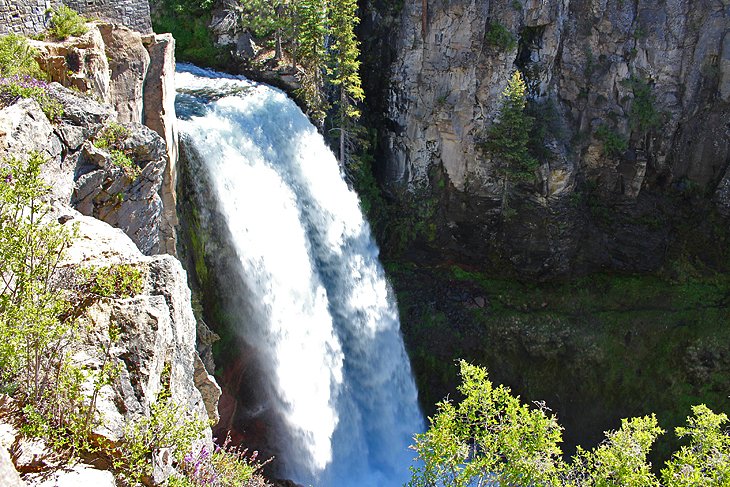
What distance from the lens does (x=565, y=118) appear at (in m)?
22.2

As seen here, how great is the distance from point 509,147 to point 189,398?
53.8ft

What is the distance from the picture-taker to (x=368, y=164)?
70.5 ft

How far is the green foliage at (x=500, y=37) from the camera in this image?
20156 millimetres

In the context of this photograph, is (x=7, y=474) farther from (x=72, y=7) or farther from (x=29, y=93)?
(x=72, y=7)

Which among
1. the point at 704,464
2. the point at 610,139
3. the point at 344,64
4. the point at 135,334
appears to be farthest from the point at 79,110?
the point at 610,139

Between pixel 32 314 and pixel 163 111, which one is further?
pixel 163 111

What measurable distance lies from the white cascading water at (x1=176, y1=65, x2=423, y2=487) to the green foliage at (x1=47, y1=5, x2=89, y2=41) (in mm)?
3730

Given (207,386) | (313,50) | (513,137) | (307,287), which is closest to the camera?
(207,386)

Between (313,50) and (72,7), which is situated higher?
(72,7)

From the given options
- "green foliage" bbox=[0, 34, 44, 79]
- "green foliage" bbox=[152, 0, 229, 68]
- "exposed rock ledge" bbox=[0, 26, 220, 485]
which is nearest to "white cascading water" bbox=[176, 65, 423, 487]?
"green foliage" bbox=[152, 0, 229, 68]

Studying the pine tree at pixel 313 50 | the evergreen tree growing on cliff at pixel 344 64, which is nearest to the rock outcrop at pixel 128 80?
the pine tree at pixel 313 50

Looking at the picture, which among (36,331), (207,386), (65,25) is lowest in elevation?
(207,386)

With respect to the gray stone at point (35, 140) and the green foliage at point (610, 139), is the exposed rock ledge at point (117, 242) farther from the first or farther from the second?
the green foliage at point (610, 139)

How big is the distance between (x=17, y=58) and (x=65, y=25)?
1853mm
